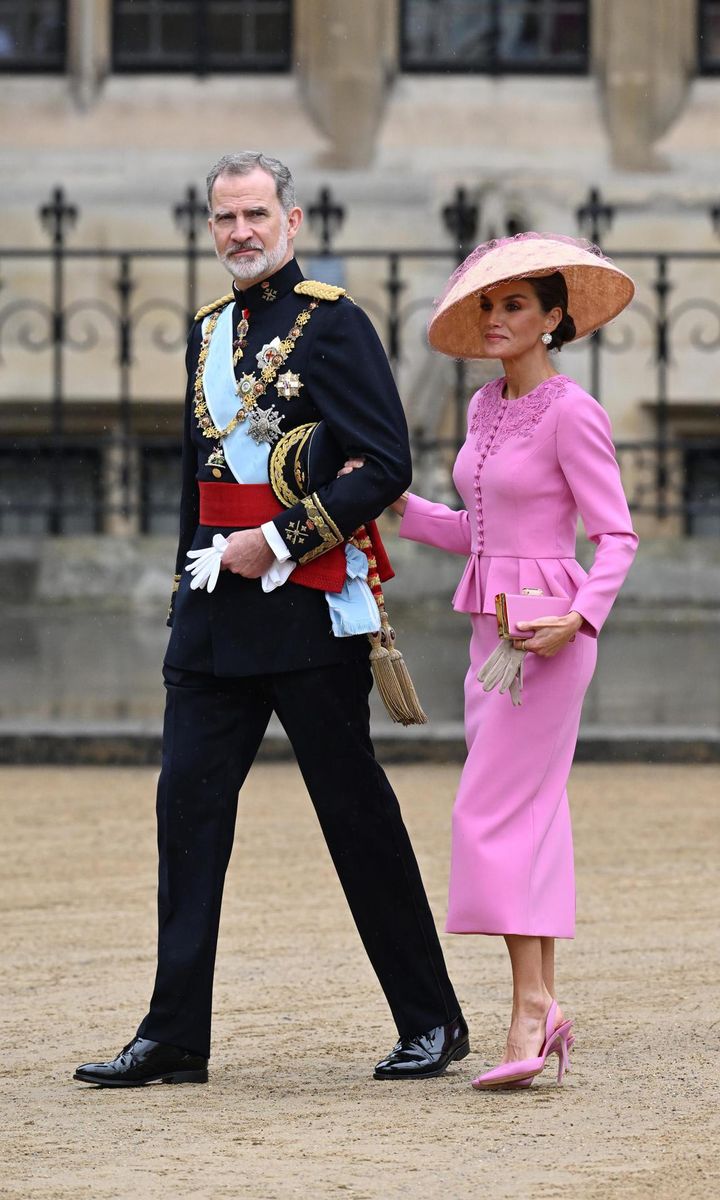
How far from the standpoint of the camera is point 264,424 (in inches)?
194

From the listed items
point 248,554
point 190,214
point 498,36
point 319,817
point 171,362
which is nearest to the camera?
point 248,554

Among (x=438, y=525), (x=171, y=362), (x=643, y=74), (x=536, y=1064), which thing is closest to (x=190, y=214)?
(x=171, y=362)

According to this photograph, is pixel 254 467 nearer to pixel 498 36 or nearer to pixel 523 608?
pixel 523 608

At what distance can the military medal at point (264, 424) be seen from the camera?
4.93 metres

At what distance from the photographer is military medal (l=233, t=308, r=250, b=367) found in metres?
5.02

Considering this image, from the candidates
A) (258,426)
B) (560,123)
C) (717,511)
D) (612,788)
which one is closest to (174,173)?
(560,123)

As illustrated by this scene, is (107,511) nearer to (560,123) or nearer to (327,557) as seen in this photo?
(560,123)

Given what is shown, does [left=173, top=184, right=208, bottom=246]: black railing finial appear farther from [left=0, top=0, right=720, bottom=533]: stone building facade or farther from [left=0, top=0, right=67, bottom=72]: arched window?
[left=0, top=0, right=67, bottom=72]: arched window

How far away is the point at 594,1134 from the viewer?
14.6ft

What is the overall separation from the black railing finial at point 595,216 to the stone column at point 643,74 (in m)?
0.56

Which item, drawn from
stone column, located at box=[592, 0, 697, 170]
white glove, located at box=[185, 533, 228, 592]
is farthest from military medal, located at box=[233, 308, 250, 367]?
stone column, located at box=[592, 0, 697, 170]

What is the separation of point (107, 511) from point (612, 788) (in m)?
5.58

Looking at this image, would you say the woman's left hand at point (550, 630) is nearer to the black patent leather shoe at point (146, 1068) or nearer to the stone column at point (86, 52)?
the black patent leather shoe at point (146, 1068)

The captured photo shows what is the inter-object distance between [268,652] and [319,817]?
13.1 inches
